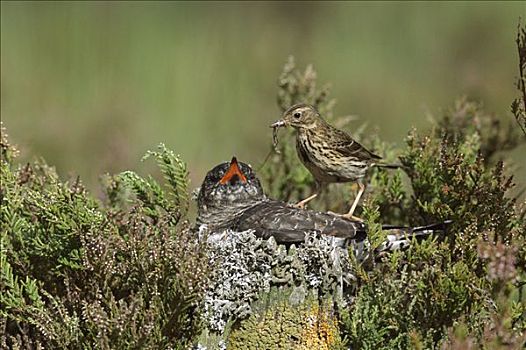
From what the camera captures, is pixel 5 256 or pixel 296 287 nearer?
pixel 296 287

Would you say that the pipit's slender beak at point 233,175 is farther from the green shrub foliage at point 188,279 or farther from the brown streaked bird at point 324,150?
the brown streaked bird at point 324,150

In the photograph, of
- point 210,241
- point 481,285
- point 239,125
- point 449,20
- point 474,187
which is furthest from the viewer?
point 449,20

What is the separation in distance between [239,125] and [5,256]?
19.9 feet

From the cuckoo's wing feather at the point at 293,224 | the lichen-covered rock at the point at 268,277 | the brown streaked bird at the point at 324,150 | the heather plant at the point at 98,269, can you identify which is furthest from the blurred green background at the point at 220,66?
the lichen-covered rock at the point at 268,277

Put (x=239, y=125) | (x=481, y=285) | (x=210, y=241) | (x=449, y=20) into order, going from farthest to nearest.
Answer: (x=449, y=20)
(x=239, y=125)
(x=210, y=241)
(x=481, y=285)

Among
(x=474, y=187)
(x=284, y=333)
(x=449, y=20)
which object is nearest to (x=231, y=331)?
(x=284, y=333)

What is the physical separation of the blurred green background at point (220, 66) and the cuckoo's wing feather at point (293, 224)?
4277mm

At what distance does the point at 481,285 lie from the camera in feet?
11.6

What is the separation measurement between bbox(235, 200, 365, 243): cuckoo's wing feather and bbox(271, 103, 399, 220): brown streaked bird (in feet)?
1.49

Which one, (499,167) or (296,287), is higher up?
(499,167)

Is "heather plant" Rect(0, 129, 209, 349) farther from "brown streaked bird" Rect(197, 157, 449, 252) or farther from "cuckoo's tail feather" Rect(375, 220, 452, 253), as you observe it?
"cuckoo's tail feather" Rect(375, 220, 452, 253)

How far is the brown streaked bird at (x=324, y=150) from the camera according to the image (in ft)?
14.2

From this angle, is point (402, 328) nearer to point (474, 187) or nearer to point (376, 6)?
point (474, 187)

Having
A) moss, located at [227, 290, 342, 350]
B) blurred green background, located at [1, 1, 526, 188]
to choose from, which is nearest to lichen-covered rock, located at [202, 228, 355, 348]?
moss, located at [227, 290, 342, 350]
